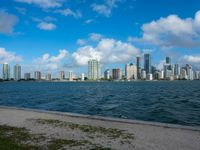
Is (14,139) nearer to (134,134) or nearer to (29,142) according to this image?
(29,142)

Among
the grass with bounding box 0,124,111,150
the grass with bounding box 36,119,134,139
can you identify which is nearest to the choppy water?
the grass with bounding box 36,119,134,139

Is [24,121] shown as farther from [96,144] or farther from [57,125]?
[96,144]

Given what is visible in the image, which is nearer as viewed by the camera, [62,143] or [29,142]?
[62,143]

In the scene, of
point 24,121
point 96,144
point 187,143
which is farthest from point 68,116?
point 187,143

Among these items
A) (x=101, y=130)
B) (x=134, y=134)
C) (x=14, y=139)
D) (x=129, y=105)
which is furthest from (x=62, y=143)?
(x=129, y=105)

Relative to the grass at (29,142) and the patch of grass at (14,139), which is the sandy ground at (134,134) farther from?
the patch of grass at (14,139)

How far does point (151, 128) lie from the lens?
13531mm

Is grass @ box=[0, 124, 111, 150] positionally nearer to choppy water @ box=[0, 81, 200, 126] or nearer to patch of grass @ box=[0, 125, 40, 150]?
patch of grass @ box=[0, 125, 40, 150]

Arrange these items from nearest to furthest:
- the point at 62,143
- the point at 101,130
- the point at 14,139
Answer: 1. the point at 62,143
2. the point at 14,139
3. the point at 101,130

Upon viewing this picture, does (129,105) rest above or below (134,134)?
below

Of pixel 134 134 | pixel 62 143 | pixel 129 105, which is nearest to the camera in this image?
pixel 62 143

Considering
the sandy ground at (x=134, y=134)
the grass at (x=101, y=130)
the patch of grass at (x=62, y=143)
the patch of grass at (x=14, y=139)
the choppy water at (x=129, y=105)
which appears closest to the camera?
the patch of grass at (x=14, y=139)

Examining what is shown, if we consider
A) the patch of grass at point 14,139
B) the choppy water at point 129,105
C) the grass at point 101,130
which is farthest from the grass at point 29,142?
the choppy water at point 129,105

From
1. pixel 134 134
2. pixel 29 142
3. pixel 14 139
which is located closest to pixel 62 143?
pixel 29 142
